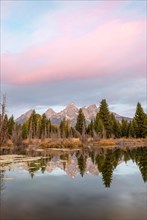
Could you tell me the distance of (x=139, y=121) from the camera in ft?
244

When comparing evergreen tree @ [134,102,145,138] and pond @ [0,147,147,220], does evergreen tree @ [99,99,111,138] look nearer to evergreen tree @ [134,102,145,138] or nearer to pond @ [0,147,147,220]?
evergreen tree @ [134,102,145,138]

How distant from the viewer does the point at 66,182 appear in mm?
18328

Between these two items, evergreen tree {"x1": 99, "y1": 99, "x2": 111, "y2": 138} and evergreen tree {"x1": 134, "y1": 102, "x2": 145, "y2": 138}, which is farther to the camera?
evergreen tree {"x1": 99, "y1": 99, "x2": 111, "y2": 138}

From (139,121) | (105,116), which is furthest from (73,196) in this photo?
(105,116)

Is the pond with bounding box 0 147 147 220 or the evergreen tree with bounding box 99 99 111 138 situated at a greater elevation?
the evergreen tree with bounding box 99 99 111 138

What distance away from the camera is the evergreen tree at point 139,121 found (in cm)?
7388

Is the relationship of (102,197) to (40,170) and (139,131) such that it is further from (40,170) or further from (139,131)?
(139,131)

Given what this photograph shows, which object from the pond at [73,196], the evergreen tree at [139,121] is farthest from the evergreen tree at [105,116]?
the pond at [73,196]

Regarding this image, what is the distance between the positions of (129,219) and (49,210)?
11.2 feet

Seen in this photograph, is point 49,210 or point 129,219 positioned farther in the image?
point 49,210

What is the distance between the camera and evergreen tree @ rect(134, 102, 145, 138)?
7388 cm

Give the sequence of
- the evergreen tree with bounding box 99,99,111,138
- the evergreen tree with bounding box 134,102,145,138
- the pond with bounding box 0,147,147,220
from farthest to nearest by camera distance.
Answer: the evergreen tree with bounding box 99,99,111,138, the evergreen tree with bounding box 134,102,145,138, the pond with bounding box 0,147,147,220

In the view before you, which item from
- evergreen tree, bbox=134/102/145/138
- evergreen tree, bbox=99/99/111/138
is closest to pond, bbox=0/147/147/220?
evergreen tree, bbox=134/102/145/138

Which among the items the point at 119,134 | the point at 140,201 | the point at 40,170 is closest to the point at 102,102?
the point at 119,134
